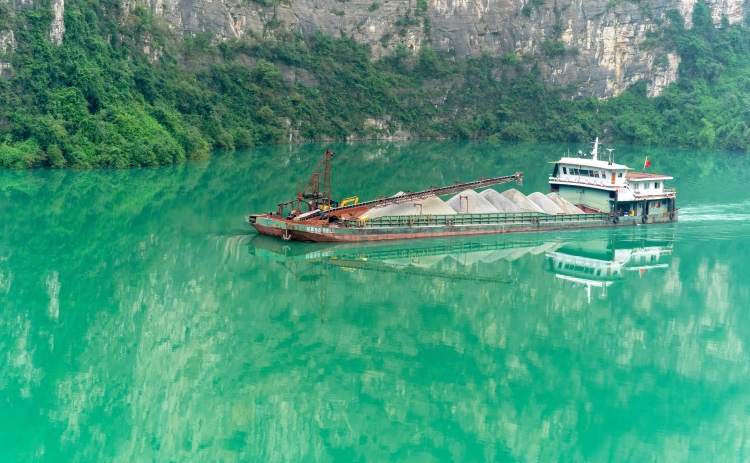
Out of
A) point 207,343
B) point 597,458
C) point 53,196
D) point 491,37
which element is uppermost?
point 491,37

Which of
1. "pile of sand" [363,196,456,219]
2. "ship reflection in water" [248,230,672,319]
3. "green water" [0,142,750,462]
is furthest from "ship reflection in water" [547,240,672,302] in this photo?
"pile of sand" [363,196,456,219]

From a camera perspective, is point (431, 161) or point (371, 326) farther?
point (431, 161)

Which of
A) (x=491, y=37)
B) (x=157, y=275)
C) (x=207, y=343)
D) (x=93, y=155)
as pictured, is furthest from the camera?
(x=491, y=37)

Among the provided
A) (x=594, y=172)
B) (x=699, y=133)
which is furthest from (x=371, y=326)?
(x=699, y=133)

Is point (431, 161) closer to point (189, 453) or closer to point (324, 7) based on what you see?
point (324, 7)

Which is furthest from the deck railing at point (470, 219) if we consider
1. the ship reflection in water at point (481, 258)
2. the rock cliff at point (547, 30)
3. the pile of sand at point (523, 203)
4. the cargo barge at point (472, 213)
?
the rock cliff at point (547, 30)

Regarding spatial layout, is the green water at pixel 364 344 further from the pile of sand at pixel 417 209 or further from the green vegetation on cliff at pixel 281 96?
the green vegetation on cliff at pixel 281 96

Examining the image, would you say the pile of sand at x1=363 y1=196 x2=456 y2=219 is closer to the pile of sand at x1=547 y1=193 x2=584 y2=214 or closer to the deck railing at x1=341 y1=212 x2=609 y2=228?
the deck railing at x1=341 y1=212 x2=609 y2=228
